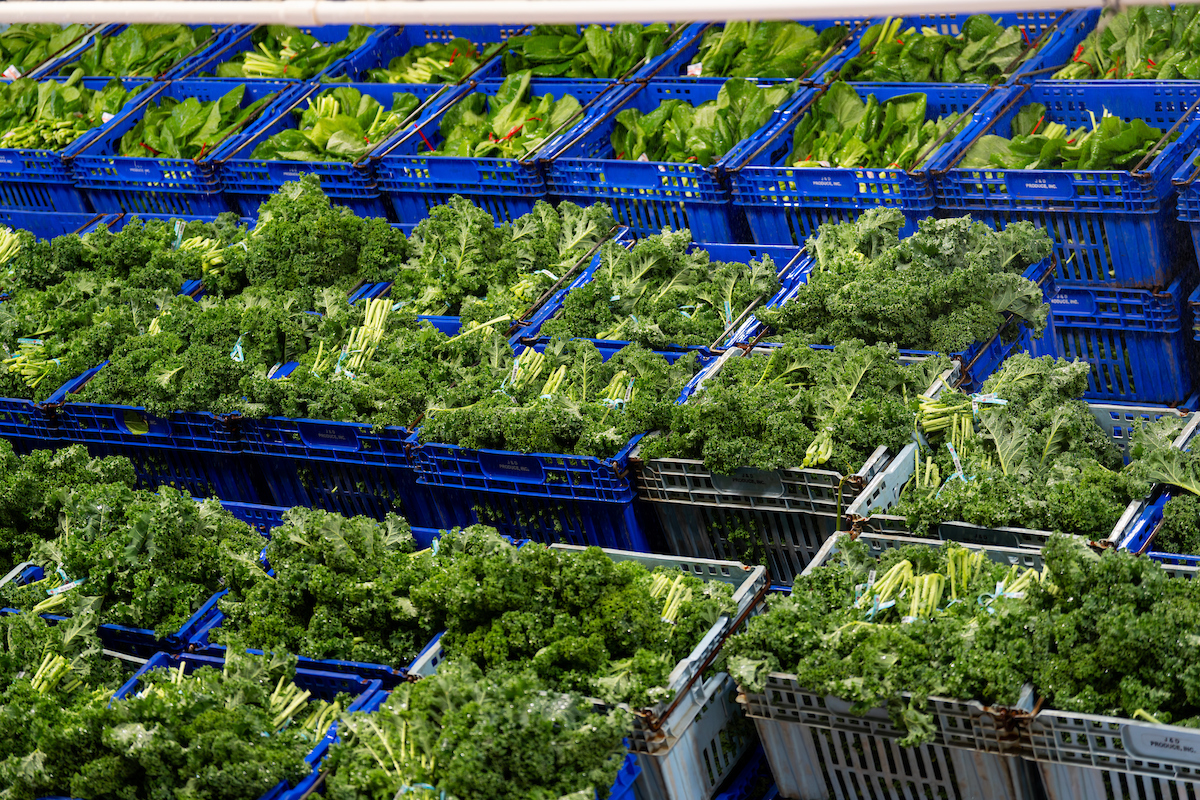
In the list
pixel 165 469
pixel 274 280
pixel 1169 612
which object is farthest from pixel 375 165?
pixel 1169 612

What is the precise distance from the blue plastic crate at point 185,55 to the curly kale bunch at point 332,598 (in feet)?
18.0

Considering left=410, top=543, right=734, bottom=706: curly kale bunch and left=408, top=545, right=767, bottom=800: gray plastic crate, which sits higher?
left=410, top=543, right=734, bottom=706: curly kale bunch

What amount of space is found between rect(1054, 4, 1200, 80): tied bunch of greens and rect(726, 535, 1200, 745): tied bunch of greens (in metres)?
3.63

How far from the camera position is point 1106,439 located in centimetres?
490

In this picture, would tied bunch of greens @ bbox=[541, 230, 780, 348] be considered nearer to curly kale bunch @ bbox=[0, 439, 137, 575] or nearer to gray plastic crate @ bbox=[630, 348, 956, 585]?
gray plastic crate @ bbox=[630, 348, 956, 585]

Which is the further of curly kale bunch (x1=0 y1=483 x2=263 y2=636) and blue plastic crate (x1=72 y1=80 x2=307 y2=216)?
blue plastic crate (x1=72 y1=80 x2=307 y2=216)

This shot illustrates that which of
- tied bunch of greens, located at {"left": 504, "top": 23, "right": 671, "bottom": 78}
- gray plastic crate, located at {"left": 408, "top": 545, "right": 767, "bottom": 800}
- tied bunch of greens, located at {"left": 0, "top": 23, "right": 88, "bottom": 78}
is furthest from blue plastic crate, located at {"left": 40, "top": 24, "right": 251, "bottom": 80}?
gray plastic crate, located at {"left": 408, "top": 545, "right": 767, "bottom": 800}

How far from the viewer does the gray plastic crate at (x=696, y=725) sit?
4027 mm

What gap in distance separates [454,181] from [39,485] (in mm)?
2665

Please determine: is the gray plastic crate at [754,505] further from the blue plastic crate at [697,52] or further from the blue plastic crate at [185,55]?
the blue plastic crate at [185,55]

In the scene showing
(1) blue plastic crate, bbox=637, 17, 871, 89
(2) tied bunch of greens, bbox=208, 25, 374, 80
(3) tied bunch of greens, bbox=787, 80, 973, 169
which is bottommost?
(3) tied bunch of greens, bbox=787, 80, 973, 169

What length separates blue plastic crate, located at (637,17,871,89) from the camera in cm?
767

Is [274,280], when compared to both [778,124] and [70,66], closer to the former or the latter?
[778,124]

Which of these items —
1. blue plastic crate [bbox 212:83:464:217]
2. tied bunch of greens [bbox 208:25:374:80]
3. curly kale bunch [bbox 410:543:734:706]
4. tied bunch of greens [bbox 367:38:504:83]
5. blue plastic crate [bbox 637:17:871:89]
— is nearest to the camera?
curly kale bunch [bbox 410:543:734:706]
